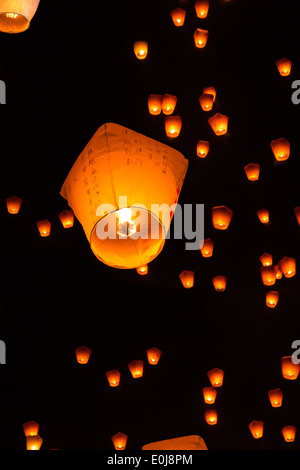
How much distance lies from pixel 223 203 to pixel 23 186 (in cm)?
163

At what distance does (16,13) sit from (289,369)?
3.00 metres

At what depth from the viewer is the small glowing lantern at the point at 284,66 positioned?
5742 millimetres

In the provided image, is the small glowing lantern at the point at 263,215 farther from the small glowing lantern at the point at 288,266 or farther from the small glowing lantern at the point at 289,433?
the small glowing lantern at the point at 289,433

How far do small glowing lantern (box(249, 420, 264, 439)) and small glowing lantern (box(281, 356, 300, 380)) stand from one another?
386 mm

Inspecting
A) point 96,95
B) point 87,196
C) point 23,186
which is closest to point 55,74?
point 96,95

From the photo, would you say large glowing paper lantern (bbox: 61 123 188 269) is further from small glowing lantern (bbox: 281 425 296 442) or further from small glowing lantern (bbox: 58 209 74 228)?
small glowing lantern (bbox: 281 425 296 442)

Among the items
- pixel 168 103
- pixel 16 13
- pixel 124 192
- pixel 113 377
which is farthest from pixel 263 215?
pixel 16 13

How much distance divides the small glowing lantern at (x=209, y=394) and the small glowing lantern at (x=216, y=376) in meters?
0.04

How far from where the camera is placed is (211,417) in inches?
194

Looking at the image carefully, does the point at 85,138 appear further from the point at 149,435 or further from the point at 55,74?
the point at 149,435

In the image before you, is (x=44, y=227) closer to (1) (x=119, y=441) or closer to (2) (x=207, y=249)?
(2) (x=207, y=249)

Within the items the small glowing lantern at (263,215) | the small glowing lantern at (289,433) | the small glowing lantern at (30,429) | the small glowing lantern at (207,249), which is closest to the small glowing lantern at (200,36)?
the small glowing lantern at (263,215)

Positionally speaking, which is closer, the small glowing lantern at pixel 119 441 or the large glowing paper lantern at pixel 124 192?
the large glowing paper lantern at pixel 124 192

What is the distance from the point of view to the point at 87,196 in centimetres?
360
